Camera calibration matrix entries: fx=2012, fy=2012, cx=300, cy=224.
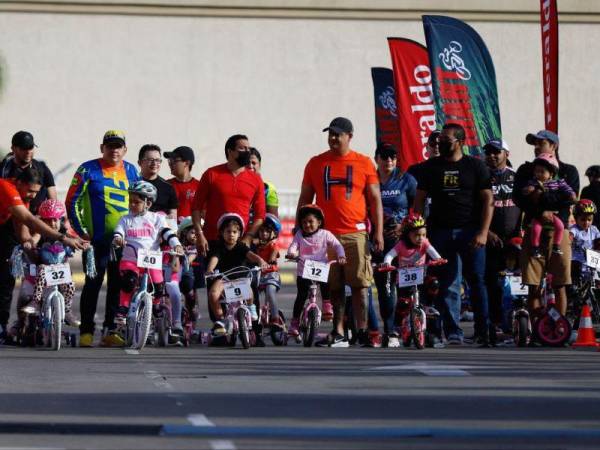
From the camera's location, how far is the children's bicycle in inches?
674

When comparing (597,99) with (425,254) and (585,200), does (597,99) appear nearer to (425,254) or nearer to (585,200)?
(585,200)

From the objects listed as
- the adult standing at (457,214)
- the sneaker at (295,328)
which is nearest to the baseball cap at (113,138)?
the sneaker at (295,328)

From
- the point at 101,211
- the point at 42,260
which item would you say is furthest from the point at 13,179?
the point at 42,260

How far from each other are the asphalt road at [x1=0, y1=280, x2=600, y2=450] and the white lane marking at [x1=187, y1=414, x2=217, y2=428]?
0.01 meters

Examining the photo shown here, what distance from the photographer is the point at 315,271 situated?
1742 cm

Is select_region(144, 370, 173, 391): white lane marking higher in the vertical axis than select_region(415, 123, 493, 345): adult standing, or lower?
lower

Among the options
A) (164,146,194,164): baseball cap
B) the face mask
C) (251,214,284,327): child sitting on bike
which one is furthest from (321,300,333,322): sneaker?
(164,146,194,164): baseball cap

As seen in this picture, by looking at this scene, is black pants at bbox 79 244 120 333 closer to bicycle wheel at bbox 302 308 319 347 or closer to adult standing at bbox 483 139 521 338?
bicycle wheel at bbox 302 308 319 347

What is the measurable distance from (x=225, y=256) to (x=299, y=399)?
5.49m

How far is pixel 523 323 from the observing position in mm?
17750

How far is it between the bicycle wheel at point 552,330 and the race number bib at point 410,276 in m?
1.23

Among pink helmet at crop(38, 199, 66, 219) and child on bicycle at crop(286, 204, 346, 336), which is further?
child on bicycle at crop(286, 204, 346, 336)

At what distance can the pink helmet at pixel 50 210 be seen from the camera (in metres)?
17.3

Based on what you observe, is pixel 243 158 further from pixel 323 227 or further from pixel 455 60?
pixel 455 60
